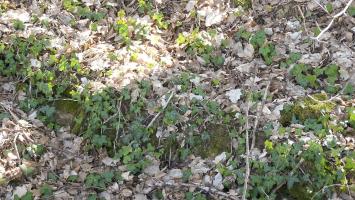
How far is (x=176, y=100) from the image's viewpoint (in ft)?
16.4

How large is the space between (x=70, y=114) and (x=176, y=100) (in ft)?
3.72

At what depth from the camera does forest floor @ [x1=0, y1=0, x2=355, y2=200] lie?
4.48 meters

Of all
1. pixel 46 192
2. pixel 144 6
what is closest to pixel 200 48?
pixel 144 6

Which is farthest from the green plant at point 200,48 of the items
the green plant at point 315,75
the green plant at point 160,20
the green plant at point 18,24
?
the green plant at point 18,24

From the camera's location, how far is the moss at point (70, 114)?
16.4ft

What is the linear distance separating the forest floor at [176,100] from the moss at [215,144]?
0.01 meters

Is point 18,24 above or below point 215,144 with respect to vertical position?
above

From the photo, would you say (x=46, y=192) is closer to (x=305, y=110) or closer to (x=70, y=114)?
(x=70, y=114)

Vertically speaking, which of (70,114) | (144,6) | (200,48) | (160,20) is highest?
(144,6)

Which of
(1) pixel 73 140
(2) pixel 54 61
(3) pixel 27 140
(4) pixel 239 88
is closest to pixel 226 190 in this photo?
(4) pixel 239 88

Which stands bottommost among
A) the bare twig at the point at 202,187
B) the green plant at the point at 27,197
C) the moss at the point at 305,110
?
the bare twig at the point at 202,187

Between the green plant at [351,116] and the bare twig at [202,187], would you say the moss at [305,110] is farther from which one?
the bare twig at [202,187]

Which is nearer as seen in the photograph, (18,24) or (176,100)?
(176,100)

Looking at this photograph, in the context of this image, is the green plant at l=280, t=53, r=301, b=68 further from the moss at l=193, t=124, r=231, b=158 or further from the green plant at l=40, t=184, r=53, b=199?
the green plant at l=40, t=184, r=53, b=199
